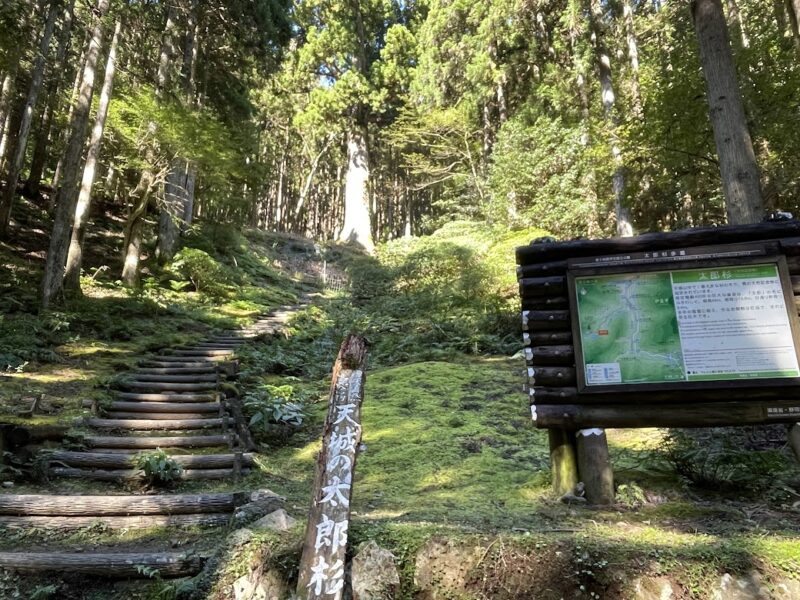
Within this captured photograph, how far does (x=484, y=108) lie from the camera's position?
71.4 feet

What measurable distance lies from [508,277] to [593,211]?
3806 millimetres

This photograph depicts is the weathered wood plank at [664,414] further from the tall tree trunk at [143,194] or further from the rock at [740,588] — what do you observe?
the tall tree trunk at [143,194]

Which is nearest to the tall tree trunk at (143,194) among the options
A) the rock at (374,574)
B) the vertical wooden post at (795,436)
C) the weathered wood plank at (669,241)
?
the weathered wood plank at (669,241)

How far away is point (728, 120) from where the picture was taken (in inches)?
219

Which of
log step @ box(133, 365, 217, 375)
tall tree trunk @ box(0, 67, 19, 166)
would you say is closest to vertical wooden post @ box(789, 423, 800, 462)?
log step @ box(133, 365, 217, 375)

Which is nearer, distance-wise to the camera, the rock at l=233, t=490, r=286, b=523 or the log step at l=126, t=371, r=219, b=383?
the rock at l=233, t=490, r=286, b=523

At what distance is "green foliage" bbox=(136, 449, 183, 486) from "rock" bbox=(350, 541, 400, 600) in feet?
10.5

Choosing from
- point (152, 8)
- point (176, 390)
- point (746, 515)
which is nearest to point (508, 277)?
point (176, 390)

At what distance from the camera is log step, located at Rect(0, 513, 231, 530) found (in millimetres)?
3924

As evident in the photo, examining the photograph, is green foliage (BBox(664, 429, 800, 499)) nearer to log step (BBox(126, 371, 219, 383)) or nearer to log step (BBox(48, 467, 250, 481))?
log step (BBox(48, 467, 250, 481))

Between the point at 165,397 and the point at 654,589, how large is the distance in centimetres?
668

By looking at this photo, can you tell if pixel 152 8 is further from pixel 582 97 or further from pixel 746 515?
pixel 746 515

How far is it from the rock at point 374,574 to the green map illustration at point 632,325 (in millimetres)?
2233

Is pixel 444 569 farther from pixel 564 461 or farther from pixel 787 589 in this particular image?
pixel 564 461
